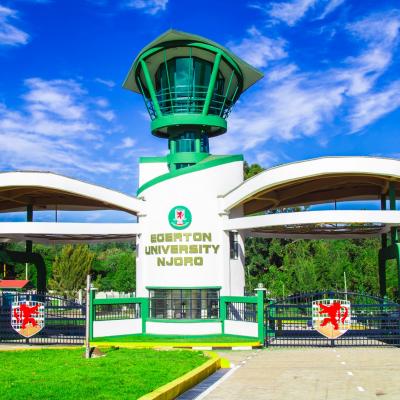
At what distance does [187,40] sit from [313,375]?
76.2 ft

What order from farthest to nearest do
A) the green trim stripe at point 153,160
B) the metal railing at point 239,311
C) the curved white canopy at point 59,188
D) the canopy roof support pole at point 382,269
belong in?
the green trim stripe at point 153,160 < the canopy roof support pole at point 382,269 < the curved white canopy at point 59,188 < the metal railing at point 239,311

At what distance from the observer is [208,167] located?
35.0 metres

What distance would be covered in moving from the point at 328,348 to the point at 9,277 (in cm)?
6863

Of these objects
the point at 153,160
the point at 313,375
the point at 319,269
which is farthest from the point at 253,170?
the point at 313,375

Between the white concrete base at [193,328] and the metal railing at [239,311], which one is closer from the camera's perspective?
the metal railing at [239,311]

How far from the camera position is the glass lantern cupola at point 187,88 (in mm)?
37906

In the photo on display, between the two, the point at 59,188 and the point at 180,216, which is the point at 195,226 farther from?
the point at 59,188

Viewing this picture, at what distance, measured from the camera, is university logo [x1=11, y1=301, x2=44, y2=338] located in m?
30.7

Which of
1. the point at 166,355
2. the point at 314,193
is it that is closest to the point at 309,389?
the point at 166,355

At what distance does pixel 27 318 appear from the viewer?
101 feet

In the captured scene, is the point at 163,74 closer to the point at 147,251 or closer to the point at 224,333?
the point at 147,251

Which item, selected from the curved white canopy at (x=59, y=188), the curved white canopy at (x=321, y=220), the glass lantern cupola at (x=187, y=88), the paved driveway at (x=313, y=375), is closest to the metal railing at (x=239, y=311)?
the paved driveway at (x=313, y=375)

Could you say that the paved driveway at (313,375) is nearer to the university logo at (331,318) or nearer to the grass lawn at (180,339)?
the university logo at (331,318)

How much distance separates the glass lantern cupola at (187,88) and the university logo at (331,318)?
13.4 m
